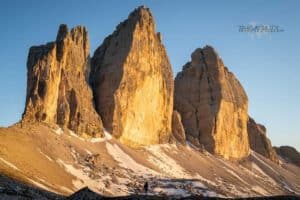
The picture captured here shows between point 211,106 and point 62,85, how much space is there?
192ft

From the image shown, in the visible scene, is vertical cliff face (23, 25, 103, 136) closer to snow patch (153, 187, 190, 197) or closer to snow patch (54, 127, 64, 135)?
snow patch (54, 127, 64, 135)

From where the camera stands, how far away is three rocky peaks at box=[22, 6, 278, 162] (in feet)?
263

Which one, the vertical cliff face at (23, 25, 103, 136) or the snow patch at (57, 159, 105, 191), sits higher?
the vertical cliff face at (23, 25, 103, 136)

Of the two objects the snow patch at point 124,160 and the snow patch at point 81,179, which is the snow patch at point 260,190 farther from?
the snow patch at point 81,179

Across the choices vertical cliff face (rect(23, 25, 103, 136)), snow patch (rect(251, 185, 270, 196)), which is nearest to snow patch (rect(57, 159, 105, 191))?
vertical cliff face (rect(23, 25, 103, 136))

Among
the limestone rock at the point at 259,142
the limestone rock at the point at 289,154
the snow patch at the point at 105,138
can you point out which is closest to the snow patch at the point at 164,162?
the snow patch at the point at 105,138

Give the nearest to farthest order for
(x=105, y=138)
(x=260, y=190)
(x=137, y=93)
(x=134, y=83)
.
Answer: (x=105, y=138)
(x=134, y=83)
(x=137, y=93)
(x=260, y=190)

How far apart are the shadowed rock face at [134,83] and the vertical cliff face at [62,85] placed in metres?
5.90

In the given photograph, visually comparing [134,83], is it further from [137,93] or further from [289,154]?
[289,154]

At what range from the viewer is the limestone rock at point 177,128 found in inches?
4564

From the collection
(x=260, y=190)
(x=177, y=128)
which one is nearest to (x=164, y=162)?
(x=177, y=128)

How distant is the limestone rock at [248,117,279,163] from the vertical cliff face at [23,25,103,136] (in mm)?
80816

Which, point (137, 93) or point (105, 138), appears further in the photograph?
point (137, 93)

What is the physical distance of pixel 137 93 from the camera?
101500 mm
